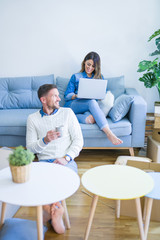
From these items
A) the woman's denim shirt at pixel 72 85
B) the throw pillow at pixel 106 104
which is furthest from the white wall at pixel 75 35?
the throw pillow at pixel 106 104

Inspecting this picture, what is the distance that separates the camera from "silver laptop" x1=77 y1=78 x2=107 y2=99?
2424 millimetres

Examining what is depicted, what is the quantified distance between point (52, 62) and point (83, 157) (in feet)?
4.46

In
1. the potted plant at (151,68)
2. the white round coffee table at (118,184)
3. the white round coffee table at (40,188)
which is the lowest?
the white round coffee table at (118,184)

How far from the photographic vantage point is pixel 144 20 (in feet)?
10.2

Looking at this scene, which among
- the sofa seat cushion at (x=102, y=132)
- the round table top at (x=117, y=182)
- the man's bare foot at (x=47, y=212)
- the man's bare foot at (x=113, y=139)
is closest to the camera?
the round table top at (x=117, y=182)

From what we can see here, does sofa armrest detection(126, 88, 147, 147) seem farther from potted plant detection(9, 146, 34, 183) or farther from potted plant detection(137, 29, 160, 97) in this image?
potted plant detection(9, 146, 34, 183)

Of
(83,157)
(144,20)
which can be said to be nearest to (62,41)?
(144,20)

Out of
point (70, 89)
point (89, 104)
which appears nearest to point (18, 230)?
point (89, 104)

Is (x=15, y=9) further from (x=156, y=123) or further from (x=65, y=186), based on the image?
(x=65, y=186)

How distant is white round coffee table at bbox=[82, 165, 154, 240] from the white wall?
2.06 metres

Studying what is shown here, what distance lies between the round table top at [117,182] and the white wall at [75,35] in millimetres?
2052

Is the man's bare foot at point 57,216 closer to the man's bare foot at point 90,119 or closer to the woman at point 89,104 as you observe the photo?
the woman at point 89,104

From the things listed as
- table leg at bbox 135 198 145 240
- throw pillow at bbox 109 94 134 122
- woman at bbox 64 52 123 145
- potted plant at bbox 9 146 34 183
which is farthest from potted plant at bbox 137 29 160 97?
potted plant at bbox 9 146 34 183

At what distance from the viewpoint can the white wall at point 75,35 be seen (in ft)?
10.2
